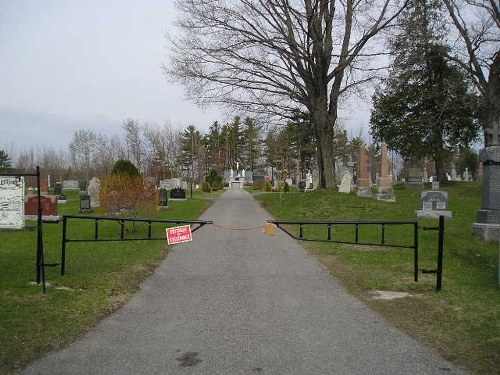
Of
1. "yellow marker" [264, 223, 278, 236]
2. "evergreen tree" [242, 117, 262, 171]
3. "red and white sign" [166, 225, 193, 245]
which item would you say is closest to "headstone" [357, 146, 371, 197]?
"yellow marker" [264, 223, 278, 236]

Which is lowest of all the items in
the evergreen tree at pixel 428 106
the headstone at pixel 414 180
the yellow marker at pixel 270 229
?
the yellow marker at pixel 270 229

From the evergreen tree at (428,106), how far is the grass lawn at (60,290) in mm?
27367

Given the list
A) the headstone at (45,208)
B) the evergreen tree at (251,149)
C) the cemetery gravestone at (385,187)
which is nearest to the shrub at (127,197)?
the headstone at (45,208)

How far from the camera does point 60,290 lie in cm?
762

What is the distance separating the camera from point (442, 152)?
4153 cm

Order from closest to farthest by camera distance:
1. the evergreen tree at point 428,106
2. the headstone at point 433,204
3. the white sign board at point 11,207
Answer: the white sign board at point 11,207 < the headstone at point 433,204 < the evergreen tree at point 428,106

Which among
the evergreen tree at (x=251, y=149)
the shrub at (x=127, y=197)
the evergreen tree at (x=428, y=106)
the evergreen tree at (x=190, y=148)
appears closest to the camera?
the shrub at (x=127, y=197)

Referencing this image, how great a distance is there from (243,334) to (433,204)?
1584cm

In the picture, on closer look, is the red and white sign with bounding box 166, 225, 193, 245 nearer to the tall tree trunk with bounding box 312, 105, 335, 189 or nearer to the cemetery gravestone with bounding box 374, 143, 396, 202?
the cemetery gravestone with bounding box 374, 143, 396, 202

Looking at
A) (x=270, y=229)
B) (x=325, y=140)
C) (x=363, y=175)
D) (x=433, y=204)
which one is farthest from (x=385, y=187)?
(x=270, y=229)

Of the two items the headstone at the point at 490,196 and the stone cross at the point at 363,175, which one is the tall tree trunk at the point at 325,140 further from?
the headstone at the point at 490,196

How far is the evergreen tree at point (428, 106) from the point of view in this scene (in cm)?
3581

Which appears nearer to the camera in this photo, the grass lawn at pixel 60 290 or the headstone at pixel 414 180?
the grass lawn at pixel 60 290

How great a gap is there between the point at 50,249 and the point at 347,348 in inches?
366
